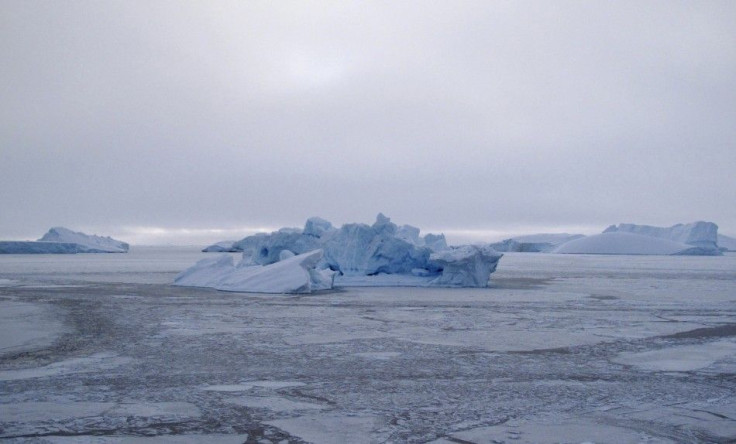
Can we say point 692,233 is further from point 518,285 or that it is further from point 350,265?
point 350,265

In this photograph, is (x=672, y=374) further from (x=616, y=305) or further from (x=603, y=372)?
(x=616, y=305)

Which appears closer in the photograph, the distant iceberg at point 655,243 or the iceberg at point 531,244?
the distant iceberg at point 655,243

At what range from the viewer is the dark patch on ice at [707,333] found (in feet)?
24.7

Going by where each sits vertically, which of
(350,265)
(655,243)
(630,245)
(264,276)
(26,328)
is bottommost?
(26,328)

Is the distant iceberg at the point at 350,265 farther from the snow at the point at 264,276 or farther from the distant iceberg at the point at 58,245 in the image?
the distant iceberg at the point at 58,245

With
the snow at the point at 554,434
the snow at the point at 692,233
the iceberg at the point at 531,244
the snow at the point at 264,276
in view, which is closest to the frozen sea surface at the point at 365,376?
the snow at the point at 554,434

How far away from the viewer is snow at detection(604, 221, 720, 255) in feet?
207

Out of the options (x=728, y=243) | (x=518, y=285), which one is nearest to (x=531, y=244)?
(x=728, y=243)

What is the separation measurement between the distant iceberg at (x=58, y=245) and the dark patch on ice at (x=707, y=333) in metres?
58.3

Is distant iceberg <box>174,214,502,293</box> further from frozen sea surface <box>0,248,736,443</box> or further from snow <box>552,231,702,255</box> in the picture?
snow <box>552,231,702,255</box>

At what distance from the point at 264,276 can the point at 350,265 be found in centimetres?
464

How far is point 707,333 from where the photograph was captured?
7.82 meters

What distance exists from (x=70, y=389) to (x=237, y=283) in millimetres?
11821

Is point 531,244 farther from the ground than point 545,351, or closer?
farther from the ground
